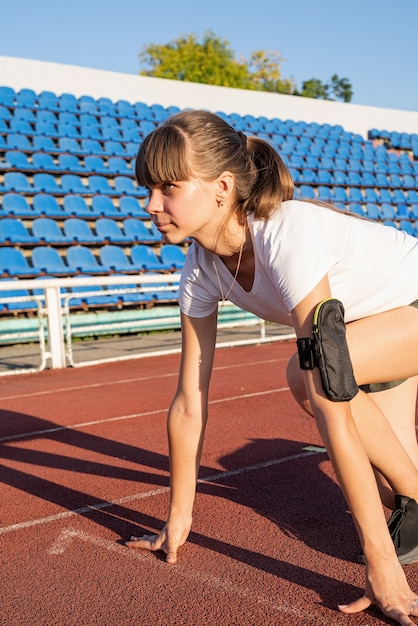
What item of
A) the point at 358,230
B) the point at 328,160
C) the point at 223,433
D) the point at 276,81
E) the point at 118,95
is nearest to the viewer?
the point at 358,230

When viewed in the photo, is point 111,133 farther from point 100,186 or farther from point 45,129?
point 100,186

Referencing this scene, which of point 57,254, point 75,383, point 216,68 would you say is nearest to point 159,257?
point 57,254

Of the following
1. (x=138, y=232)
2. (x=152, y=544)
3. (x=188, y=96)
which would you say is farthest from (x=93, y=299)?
(x=152, y=544)

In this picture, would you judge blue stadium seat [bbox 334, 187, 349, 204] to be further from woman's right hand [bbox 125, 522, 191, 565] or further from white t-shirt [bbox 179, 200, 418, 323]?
woman's right hand [bbox 125, 522, 191, 565]

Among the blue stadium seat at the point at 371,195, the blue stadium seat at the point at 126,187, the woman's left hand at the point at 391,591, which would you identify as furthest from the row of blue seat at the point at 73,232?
the woman's left hand at the point at 391,591

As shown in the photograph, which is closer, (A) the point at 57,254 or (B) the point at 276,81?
(A) the point at 57,254

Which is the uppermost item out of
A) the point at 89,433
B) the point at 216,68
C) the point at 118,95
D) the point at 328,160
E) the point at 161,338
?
the point at 216,68

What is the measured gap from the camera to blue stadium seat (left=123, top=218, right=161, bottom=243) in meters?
14.0

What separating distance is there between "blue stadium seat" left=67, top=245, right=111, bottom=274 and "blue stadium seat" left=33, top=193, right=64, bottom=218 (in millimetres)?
823

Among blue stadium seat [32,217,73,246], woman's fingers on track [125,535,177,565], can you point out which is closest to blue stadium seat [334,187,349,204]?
blue stadium seat [32,217,73,246]

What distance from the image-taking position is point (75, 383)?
799cm

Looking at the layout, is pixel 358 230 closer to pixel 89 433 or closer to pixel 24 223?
pixel 89 433

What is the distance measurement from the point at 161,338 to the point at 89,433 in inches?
257

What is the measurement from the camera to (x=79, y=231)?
13.3m
